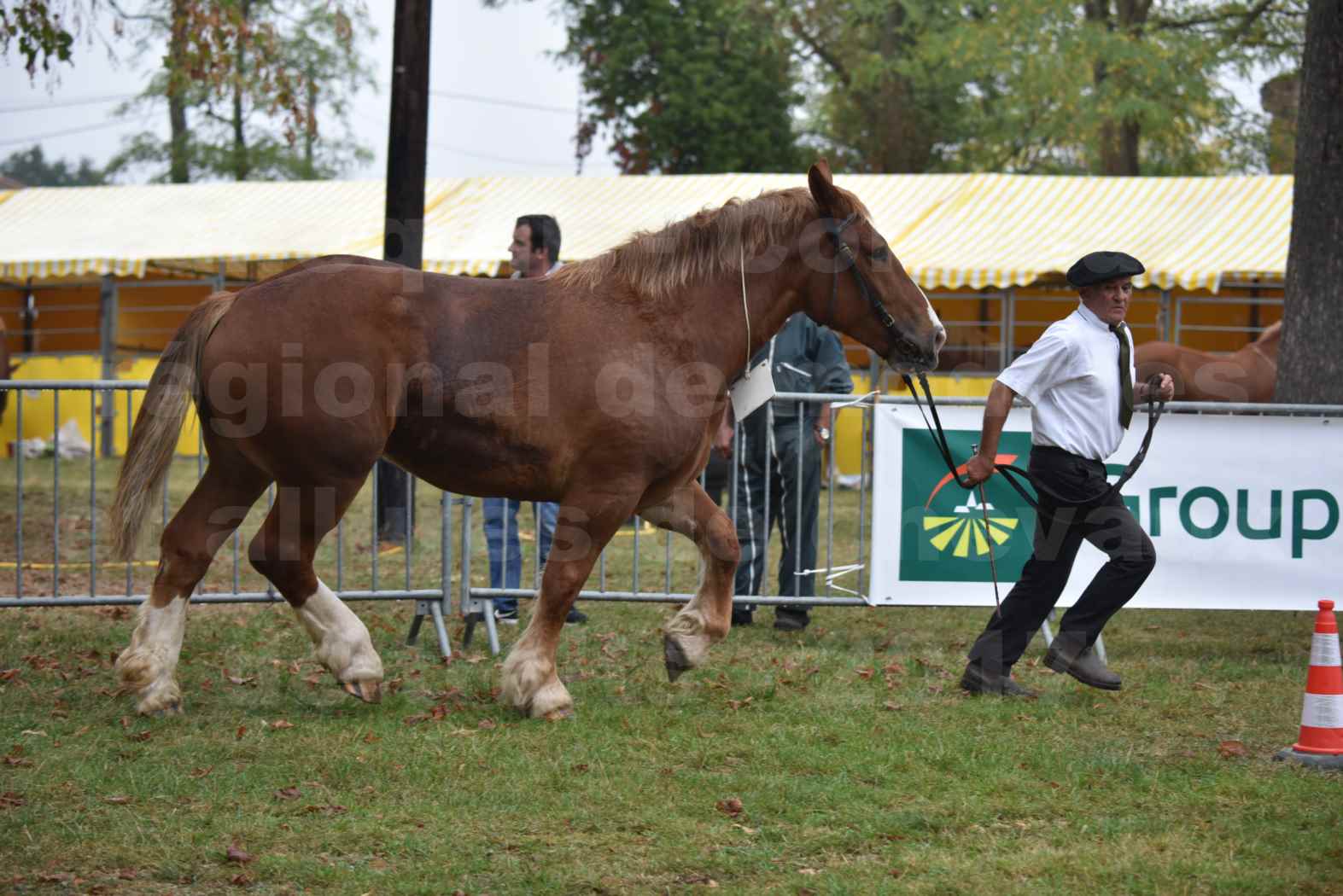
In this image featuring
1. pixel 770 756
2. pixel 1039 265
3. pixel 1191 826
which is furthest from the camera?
pixel 1039 265

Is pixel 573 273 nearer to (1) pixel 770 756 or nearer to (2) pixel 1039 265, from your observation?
(1) pixel 770 756

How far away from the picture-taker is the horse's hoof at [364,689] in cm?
521

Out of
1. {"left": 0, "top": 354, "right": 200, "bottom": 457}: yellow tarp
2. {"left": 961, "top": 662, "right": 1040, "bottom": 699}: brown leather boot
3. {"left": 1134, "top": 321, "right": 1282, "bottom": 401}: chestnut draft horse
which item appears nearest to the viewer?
{"left": 961, "top": 662, "right": 1040, "bottom": 699}: brown leather boot

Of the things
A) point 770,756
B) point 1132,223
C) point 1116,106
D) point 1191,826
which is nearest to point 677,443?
point 770,756

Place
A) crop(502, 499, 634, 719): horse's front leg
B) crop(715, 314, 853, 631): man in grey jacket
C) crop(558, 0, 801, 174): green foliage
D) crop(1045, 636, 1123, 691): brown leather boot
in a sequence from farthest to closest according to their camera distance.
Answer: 1. crop(558, 0, 801, 174): green foliage
2. crop(715, 314, 853, 631): man in grey jacket
3. crop(1045, 636, 1123, 691): brown leather boot
4. crop(502, 499, 634, 719): horse's front leg

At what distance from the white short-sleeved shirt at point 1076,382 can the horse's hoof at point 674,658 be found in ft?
5.83

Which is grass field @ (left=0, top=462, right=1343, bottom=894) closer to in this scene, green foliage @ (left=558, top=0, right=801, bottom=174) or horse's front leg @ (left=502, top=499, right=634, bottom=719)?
horse's front leg @ (left=502, top=499, right=634, bottom=719)

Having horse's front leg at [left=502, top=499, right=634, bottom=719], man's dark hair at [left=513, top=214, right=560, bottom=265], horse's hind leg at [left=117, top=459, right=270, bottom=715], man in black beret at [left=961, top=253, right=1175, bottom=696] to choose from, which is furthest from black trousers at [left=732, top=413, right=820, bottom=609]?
horse's hind leg at [left=117, top=459, right=270, bottom=715]

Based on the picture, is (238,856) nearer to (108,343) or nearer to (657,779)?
(657,779)

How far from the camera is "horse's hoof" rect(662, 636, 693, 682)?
5.52 m

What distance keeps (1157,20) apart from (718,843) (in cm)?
2323

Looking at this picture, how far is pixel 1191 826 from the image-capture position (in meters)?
4.09

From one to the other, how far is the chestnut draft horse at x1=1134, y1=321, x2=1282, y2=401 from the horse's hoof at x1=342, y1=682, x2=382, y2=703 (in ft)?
31.0

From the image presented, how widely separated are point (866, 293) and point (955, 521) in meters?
2.03
